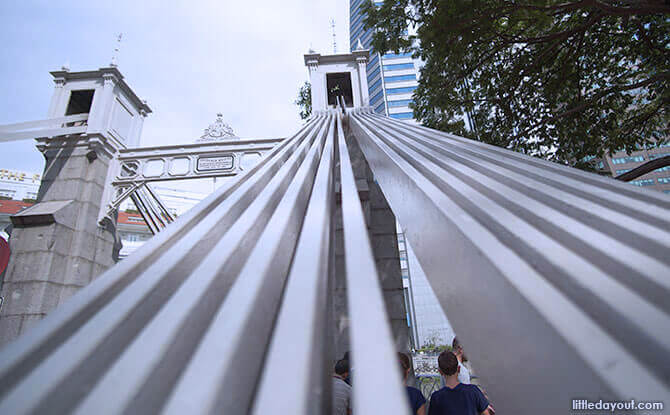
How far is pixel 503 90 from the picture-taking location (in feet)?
15.9

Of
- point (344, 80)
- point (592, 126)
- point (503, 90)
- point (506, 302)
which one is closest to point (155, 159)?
point (344, 80)

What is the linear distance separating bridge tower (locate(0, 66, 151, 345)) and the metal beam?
6.85 m

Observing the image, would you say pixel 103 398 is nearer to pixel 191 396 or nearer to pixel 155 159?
pixel 191 396

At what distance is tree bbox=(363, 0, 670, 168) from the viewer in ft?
13.3

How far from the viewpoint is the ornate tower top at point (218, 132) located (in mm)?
7012

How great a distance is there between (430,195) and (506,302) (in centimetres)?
64

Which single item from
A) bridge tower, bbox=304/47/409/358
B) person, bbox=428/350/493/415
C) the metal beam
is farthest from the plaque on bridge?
the metal beam

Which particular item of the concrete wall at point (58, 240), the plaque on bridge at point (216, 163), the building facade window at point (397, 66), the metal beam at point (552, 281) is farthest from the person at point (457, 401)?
the building facade window at point (397, 66)

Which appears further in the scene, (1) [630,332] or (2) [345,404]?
(2) [345,404]

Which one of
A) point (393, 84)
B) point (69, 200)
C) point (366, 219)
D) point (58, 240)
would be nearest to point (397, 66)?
point (393, 84)

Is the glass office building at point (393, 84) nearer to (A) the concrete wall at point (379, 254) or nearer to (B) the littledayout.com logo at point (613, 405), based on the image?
(A) the concrete wall at point (379, 254)

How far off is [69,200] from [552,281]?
7.88 meters

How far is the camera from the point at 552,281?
718 millimetres

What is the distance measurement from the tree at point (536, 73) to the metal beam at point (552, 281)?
3509mm
